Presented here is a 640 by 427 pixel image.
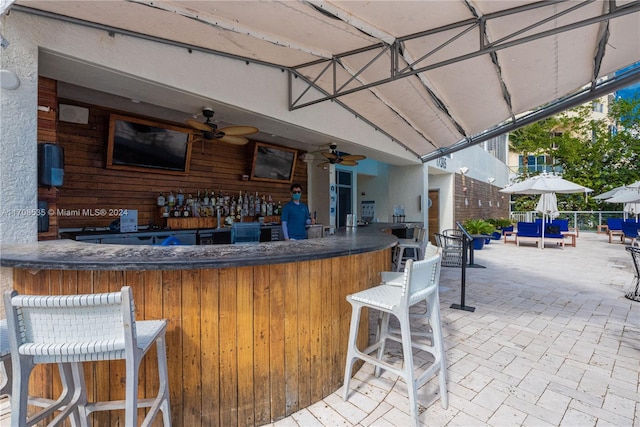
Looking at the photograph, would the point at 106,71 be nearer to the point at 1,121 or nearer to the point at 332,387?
the point at 1,121

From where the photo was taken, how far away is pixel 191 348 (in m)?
1.81

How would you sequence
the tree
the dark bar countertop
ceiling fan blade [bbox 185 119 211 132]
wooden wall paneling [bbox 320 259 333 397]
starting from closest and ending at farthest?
1. the dark bar countertop
2. wooden wall paneling [bbox 320 259 333 397]
3. ceiling fan blade [bbox 185 119 211 132]
4. the tree

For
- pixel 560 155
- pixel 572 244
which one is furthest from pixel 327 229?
pixel 560 155

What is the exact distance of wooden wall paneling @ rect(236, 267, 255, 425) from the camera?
74.1 inches

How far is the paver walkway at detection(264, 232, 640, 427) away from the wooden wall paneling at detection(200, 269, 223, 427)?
1.42ft

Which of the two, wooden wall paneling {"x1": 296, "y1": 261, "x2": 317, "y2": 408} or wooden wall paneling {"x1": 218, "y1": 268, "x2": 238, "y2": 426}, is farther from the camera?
wooden wall paneling {"x1": 296, "y1": 261, "x2": 317, "y2": 408}

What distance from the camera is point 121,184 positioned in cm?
452

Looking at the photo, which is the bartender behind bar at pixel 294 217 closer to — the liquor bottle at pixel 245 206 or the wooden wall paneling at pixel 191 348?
the liquor bottle at pixel 245 206

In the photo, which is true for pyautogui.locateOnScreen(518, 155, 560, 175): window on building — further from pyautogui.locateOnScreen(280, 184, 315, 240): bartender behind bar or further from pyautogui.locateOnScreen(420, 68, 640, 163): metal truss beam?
pyautogui.locateOnScreen(280, 184, 315, 240): bartender behind bar

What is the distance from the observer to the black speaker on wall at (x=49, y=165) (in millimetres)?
2482

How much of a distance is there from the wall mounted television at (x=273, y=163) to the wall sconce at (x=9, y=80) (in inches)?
154

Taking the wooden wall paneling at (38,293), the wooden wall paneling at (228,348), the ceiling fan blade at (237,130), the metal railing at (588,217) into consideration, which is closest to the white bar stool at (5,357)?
the wooden wall paneling at (38,293)

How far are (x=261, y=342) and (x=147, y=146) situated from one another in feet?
13.0

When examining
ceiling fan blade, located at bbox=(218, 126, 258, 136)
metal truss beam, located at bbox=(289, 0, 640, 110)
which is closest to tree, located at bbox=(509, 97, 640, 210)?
metal truss beam, located at bbox=(289, 0, 640, 110)
